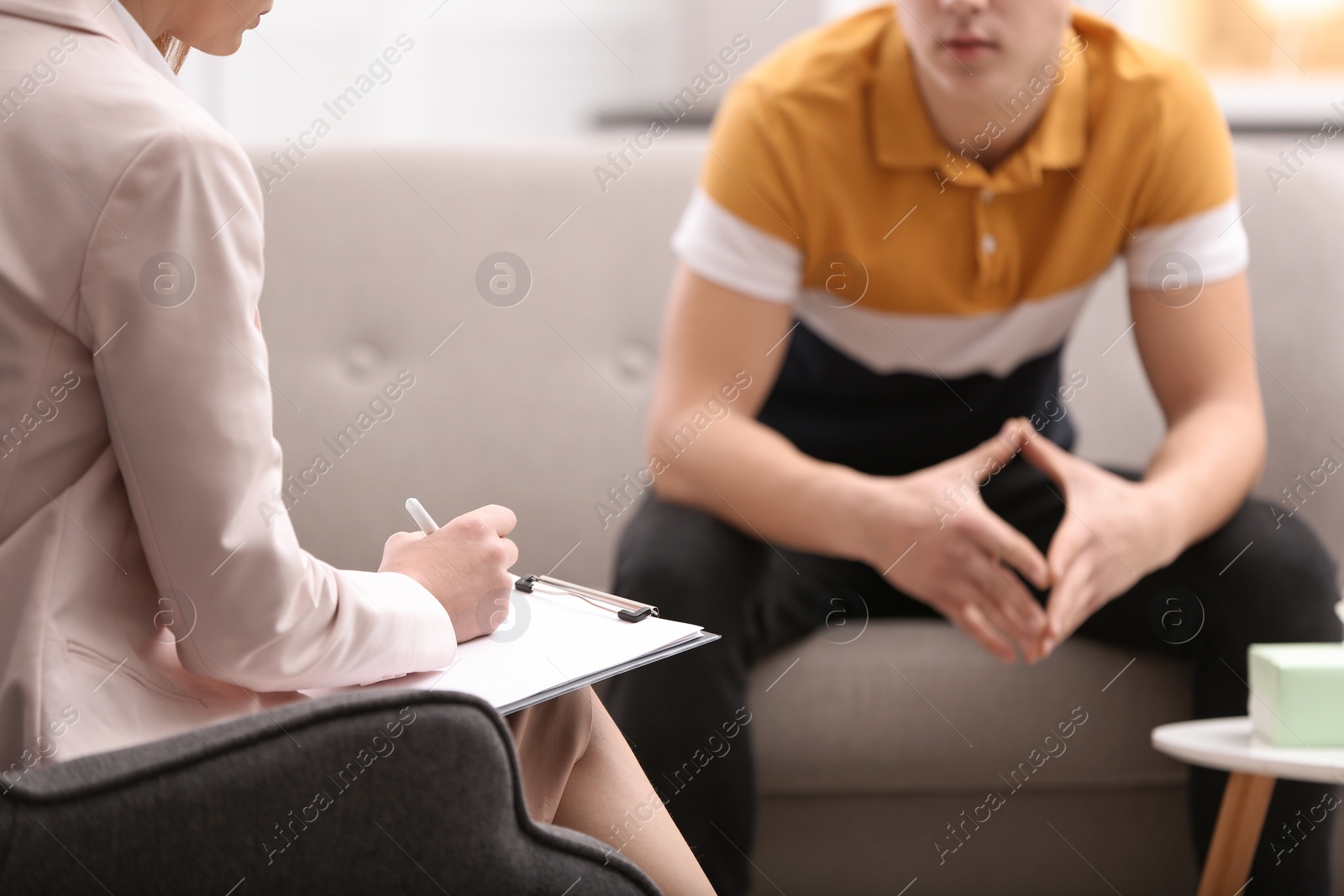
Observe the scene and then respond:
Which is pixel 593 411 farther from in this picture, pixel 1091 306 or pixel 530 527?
pixel 1091 306

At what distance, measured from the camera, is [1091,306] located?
158 centimetres

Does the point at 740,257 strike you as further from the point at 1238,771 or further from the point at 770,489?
the point at 1238,771

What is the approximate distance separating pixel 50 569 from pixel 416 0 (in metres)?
1.83

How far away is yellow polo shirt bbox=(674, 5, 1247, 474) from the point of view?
50.0 inches

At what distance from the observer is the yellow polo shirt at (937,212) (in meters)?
1.27

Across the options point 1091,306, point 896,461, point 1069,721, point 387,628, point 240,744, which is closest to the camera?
point 240,744

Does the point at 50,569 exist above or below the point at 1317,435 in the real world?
above

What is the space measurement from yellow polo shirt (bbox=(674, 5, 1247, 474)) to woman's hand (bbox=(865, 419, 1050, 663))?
221 mm

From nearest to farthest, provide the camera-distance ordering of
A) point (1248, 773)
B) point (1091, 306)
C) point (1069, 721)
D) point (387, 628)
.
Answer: point (387, 628)
point (1248, 773)
point (1069, 721)
point (1091, 306)

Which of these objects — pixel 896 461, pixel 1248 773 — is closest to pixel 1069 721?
pixel 1248 773

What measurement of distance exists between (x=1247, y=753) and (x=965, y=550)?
28 cm

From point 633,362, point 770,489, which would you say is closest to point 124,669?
point 770,489

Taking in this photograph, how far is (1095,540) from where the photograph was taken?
3.61 ft

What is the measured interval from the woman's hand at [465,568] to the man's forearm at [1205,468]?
0.71m
